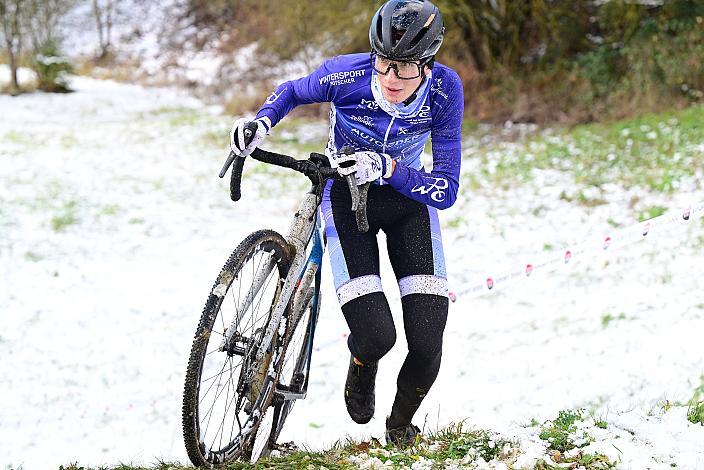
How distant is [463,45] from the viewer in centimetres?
1708

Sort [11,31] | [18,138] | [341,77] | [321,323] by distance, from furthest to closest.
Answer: [11,31] → [18,138] → [321,323] → [341,77]

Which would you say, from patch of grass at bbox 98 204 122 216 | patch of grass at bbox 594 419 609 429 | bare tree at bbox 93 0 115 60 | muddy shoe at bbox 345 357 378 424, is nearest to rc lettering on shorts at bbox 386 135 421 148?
muddy shoe at bbox 345 357 378 424

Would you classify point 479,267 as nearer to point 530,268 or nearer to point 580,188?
point 530,268

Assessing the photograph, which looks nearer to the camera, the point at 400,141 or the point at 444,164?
the point at 444,164

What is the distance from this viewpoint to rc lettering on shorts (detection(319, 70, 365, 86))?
141 inches

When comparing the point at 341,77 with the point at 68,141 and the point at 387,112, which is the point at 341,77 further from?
the point at 68,141

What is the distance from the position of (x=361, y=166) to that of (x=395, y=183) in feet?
1.00

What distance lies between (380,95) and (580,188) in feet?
22.6

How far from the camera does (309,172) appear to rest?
130 inches

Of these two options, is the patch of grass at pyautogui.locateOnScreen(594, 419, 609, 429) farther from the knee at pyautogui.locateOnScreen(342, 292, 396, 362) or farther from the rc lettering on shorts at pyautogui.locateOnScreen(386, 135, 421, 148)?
the rc lettering on shorts at pyautogui.locateOnScreen(386, 135, 421, 148)

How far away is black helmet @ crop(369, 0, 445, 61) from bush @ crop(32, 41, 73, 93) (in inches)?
904

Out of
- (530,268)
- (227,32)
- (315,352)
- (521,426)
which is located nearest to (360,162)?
(521,426)

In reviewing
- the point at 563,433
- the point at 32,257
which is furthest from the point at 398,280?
the point at 32,257

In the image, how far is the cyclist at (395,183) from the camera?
10.8ft
